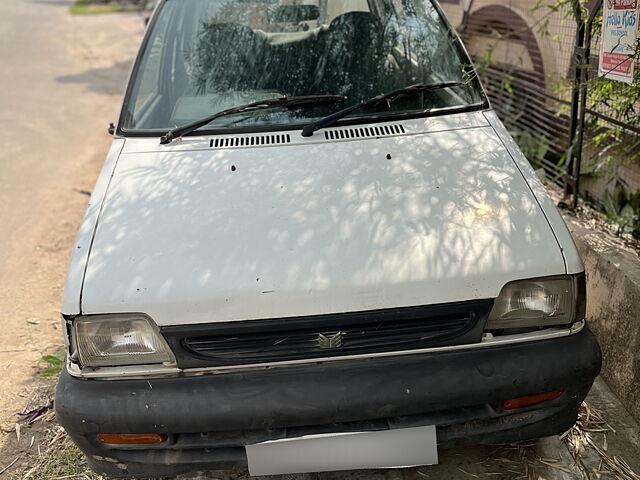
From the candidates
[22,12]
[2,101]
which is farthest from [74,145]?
[22,12]

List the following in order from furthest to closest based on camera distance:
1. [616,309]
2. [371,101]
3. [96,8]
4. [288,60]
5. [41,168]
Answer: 1. [96,8]
2. [41,168]
3. [288,60]
4. [616,309]
5. [371,101]

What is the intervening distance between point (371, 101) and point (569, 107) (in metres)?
2.06

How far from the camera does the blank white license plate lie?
2.31m

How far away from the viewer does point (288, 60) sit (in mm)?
3404

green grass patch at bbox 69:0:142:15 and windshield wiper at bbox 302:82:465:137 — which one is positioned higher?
windshield wiper at bbox 302:82:465:137

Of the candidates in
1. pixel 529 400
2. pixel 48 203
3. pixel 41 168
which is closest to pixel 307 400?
pixel 529 400

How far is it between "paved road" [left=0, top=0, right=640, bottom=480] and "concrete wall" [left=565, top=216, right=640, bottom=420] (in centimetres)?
14

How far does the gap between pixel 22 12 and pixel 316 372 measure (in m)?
24.4

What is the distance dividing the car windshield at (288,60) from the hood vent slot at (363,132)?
11 cm

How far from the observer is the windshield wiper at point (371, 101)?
3.01 metres

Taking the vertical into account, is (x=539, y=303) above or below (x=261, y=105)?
below

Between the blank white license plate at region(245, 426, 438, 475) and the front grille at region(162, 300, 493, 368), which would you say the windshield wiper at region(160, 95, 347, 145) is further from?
the blank white license plate at region(245, 426, 438, 475)

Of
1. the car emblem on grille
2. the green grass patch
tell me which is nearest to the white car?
the car emblem on grille

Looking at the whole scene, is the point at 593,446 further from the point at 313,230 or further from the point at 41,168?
the point at 41,168
